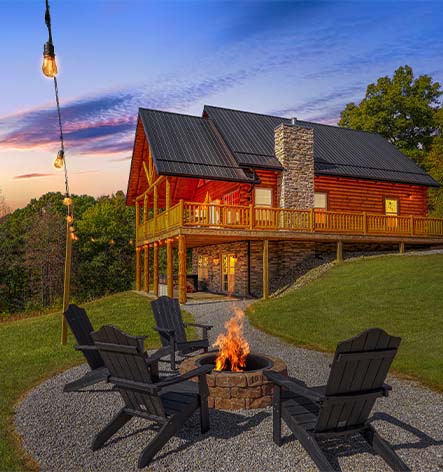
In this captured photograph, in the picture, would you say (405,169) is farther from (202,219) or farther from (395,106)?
(395,106)

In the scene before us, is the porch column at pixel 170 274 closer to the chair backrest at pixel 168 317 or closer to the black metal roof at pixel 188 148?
the black metal roof at pixel 188 148

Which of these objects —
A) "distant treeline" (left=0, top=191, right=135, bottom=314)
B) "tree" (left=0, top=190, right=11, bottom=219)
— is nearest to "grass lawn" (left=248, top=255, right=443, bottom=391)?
A: "distant treeline" (left=0, top=191, right=135, bottom=314)

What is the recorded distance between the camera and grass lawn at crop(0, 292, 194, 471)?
479 centimetres

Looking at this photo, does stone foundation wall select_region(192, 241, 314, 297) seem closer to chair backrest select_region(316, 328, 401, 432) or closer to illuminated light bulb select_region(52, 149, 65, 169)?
illuminated light bulb select_region(52, 149, 65, 169)

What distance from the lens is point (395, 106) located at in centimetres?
3916

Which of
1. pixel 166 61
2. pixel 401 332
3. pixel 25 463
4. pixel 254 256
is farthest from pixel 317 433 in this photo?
pixel 254 256

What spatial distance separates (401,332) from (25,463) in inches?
352

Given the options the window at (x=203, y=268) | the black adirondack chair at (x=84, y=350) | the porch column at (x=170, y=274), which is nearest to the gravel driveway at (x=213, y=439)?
the black adirondack chair at (x=84, y=350)

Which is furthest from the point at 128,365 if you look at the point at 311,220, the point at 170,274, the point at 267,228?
the point at 311,220

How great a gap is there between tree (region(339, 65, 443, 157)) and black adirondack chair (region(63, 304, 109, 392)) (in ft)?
122

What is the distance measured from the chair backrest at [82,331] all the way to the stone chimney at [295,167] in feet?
Answer: 46.8

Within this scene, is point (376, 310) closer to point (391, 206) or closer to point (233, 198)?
point (233, 198)

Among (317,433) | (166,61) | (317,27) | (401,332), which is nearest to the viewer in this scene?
(317,433)

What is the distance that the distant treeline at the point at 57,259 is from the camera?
42.9m
